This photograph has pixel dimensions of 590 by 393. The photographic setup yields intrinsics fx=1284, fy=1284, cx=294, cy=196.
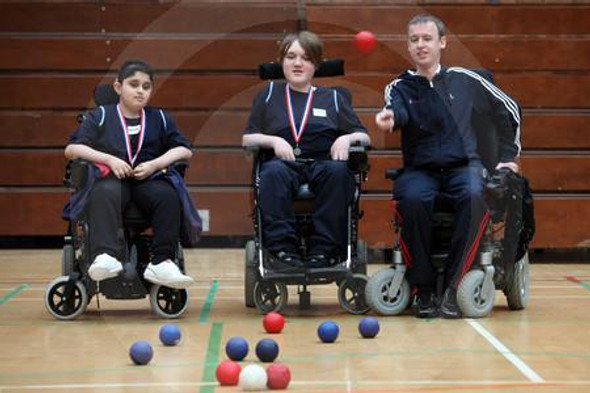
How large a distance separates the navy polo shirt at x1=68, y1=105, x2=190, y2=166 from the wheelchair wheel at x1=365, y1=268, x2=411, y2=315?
3.43 ft

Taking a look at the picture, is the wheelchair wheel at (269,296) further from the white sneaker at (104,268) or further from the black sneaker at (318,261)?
the white sneaker at (104,268)

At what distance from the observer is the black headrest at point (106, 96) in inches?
229

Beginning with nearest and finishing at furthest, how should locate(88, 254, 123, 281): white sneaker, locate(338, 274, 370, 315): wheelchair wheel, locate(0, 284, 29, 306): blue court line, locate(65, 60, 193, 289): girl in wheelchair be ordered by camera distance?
locate(88, 254, 123, 281): white sneaker, locate(65, 60, 193, 289): girl in wheelchair, locate(338, 274, 370, 315): wheelchair wheel, locate(0, 284, 29, 306): blue court line

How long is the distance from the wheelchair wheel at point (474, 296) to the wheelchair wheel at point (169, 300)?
1164mm

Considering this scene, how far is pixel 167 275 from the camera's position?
17.3 feet

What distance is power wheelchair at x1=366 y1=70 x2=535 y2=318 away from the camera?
543 cm

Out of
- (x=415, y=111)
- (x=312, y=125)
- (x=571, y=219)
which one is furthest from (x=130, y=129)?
(x=571, y=219)

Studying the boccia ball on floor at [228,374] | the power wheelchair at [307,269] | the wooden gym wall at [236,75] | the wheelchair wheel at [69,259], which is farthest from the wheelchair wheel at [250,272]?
the wooden gym wall at [236,75]

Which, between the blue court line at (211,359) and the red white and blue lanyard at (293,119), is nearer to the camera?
the blue court line at (211,359)

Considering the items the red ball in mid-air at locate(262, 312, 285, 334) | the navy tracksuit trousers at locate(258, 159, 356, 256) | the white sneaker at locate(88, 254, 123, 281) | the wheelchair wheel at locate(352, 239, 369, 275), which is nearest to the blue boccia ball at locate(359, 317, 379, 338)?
the red ball in mid-air at locate(262, 312, 285, 334)

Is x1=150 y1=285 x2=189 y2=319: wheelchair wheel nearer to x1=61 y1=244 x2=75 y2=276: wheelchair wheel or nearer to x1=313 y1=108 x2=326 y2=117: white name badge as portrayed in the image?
x1=61 y1=244 x2=75 y2=276: wheelchair wheel

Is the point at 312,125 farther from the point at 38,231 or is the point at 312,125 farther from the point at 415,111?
the point at 38,231

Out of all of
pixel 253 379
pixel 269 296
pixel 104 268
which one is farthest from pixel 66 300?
pixel 253 379

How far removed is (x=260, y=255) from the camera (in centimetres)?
550
